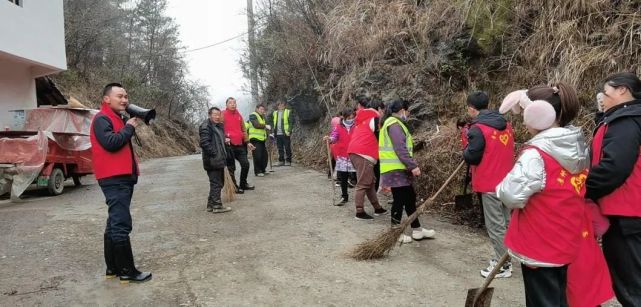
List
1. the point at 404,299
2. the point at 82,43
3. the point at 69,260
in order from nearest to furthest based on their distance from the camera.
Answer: the point at 404,299 → the point at 69,260 → the point at 82,43

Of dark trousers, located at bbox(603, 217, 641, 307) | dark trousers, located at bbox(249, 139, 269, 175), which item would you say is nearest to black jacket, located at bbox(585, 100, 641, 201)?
dark trousers, located at bbox(603, 217, 641, 307)

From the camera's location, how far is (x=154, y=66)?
107 feet

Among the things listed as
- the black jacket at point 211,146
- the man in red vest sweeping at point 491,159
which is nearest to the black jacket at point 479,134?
the man in red vest sweeping at point 491,159

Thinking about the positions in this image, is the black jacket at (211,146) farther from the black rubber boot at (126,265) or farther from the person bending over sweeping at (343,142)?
the black rubber boot at (126,265)

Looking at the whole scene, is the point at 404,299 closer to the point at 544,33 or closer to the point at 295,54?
the point at 544,33

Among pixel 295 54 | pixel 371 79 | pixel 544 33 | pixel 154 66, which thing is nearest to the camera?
pixel 544 33

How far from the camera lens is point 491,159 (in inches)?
174

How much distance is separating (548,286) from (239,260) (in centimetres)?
328

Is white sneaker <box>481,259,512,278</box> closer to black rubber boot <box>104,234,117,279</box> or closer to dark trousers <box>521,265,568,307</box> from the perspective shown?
dark trousers <box>521,265,568,307</box>

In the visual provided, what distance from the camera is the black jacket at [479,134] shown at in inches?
171

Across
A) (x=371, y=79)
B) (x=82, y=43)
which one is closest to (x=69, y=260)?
(x=371, y=79)

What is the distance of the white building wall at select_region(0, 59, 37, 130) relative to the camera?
45.6 ft

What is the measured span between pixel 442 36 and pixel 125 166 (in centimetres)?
704

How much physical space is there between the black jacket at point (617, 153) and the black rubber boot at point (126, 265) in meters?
3.86
